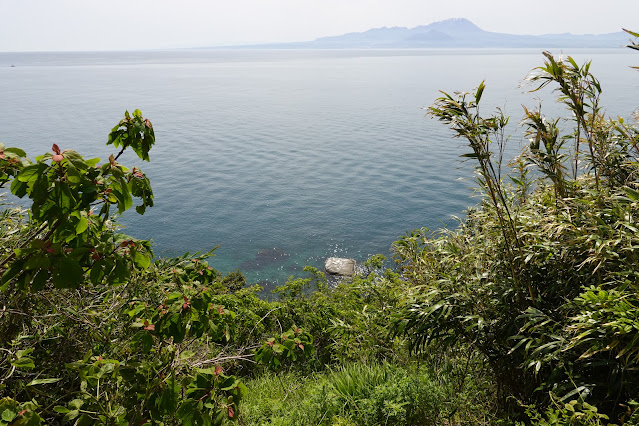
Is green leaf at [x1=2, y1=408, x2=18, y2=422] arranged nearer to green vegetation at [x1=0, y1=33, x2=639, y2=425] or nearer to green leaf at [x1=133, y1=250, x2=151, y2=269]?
green vegetation at [x1=0, y1=33, x2=639, y2=425]

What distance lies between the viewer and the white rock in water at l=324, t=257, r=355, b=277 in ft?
82.5

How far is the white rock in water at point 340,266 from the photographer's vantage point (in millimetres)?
25156

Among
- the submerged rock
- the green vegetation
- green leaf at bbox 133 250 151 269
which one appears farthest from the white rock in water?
green leaf at bbox 133 250 151 269

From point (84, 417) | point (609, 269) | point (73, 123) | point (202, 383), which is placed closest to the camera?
point (84, 417)

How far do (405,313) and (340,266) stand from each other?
19628 millimetres

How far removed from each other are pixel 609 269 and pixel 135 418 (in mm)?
5447

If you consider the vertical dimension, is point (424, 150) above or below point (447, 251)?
below

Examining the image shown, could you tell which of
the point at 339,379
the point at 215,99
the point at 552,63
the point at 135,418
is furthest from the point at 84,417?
the point at 215,99

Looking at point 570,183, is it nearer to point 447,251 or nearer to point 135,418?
point 447,251

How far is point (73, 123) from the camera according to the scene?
63250 millimetres

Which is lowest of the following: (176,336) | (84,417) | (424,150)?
(424,150)

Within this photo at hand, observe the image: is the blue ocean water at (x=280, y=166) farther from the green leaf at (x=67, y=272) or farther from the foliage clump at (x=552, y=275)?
the green leaf at (x=67, y=272)

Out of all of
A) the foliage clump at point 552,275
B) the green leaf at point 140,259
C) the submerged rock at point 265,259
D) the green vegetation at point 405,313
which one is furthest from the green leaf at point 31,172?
the submerged rock at point 265,259

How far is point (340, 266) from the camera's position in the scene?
25.7 meters
